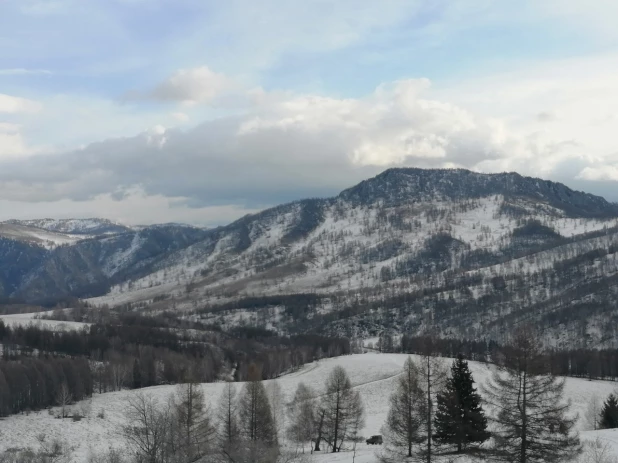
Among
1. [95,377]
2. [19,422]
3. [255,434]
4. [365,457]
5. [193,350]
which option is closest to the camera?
[365,457]

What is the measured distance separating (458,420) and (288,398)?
62608 millimetres

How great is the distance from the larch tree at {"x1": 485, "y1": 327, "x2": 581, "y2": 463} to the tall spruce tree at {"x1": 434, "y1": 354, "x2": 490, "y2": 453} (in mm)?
9177

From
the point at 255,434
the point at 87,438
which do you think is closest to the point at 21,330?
the point at 87,438

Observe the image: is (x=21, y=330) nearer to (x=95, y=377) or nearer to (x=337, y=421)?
(x=95, y=377)

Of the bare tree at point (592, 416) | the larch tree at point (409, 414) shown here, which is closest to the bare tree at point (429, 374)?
the larch tree at point (409, 414)

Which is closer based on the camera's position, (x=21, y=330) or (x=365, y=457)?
(x=365, y=457)

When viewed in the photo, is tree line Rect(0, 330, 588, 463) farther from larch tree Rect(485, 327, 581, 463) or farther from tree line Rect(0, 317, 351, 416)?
tree line Rect(0, 317, 351, 416)

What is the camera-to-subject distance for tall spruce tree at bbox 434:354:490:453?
3816 centimetres

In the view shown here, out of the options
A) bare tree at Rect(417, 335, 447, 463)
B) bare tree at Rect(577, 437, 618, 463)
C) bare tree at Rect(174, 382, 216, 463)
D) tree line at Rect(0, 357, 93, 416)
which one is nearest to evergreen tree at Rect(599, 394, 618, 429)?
bare tree at Rect(577, 437, 618, 463)

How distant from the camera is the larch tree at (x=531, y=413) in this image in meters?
27.8

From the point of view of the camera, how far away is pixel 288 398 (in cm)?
9675

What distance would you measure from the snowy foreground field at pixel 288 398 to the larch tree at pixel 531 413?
9015 mm

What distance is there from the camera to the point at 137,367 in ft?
410

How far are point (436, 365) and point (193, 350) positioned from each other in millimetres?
159157
